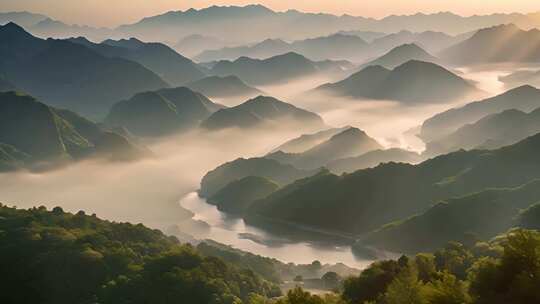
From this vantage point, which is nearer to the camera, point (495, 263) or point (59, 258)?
point (495, 263)

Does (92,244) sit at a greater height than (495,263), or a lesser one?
greater

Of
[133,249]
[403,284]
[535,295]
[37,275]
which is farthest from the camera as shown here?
[133,249]

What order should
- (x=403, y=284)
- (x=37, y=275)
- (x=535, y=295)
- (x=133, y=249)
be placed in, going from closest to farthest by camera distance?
(x=535, y=295)
(x=403, y=284)
(x=37, y=275)
(x=133, y=249)

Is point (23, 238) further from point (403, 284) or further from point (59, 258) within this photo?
point (403, 284)

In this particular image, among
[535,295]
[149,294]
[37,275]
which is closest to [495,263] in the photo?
[535,295]

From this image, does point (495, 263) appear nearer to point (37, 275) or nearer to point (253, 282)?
point (253, 282)

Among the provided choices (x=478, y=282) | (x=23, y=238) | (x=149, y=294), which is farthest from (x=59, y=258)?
(x=478, y=282)
